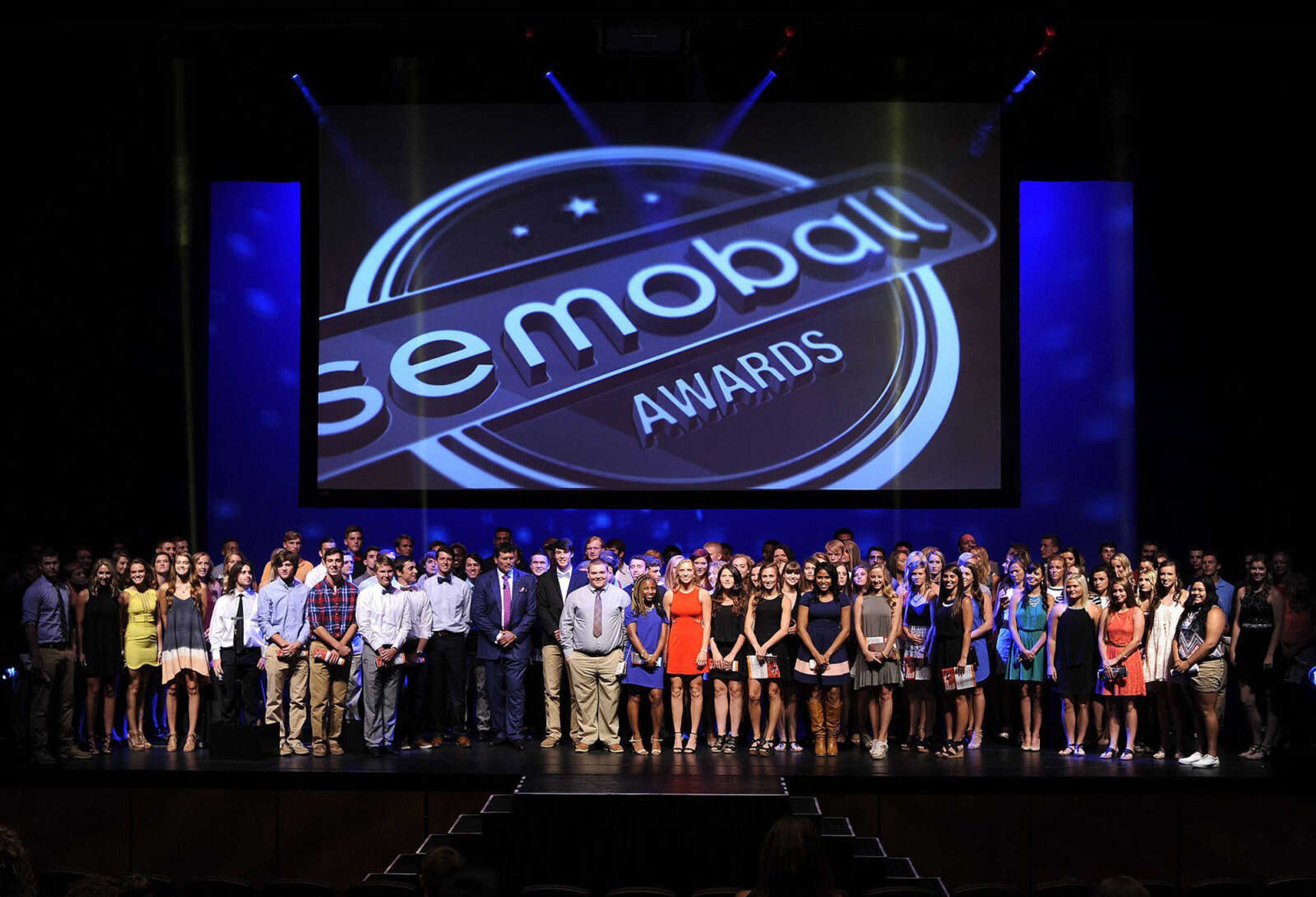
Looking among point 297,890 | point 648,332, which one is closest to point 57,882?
point 297,890

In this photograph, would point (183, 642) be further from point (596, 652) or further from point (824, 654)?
point (824, 654)

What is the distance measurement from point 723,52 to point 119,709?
7.45m

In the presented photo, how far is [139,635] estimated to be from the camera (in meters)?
9.73

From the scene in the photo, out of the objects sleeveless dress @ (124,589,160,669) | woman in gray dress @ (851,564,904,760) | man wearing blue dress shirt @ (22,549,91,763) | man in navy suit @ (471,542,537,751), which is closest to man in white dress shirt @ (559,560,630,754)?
man in navy suit @ (471,542,537,751)

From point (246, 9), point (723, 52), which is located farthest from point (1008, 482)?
point (246, 9)

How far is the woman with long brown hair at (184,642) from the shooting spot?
9.66 meters

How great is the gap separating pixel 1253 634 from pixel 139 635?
321 inches

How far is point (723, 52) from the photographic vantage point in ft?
36.9

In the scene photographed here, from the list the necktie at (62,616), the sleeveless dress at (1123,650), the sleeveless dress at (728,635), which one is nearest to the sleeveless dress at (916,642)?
the sleeveless dress at (728,635)

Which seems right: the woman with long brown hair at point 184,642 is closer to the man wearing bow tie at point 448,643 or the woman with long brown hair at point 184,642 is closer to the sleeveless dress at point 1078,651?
the man wearing bow tie at point 448,643

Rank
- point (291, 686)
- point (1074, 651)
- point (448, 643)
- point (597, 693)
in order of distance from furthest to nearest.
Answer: point (448, 643) → point (597, 693) → point (291, 686) → point (1074, 651)

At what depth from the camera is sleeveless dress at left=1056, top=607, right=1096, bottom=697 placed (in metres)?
9.34

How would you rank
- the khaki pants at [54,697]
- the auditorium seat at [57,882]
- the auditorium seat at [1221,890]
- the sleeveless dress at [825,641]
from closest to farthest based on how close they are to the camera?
the auditorium seat at [57,882] < the auditorium seat at [1221,890] < the khaki pants at [54,697] < the sleeveless dress at [825,641]

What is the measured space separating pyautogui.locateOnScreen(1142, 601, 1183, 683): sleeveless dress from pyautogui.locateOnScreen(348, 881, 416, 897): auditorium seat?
5981mm
